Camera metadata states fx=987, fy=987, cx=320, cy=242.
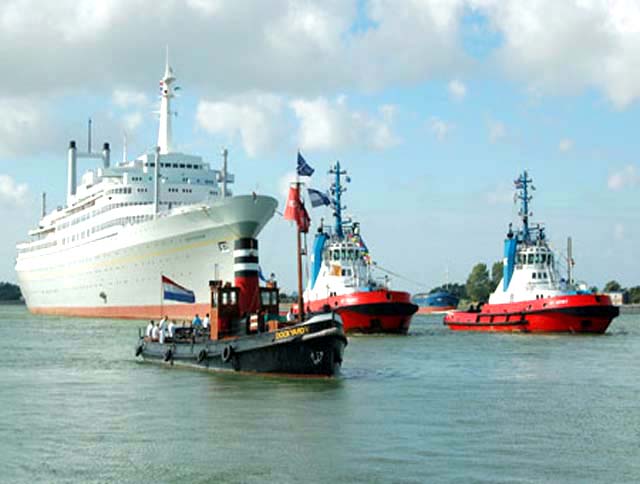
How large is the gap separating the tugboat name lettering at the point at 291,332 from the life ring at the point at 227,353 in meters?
2.42

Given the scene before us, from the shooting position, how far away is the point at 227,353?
31328 millimetres

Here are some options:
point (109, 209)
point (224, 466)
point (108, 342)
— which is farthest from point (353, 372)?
point (109, 209)

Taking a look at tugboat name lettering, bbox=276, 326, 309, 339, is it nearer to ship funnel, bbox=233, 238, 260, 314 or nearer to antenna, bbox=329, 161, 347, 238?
ship funnel, bbox=233, 238, 260, 314

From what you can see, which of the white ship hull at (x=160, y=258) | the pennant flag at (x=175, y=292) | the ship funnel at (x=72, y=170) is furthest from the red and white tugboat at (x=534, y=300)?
the ship funnel at (x=72, y=170)

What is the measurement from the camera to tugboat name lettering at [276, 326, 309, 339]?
28.8 m

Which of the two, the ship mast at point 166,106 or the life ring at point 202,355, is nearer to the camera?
the life ring at point 202,355

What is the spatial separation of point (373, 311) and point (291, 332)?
95.2 feet

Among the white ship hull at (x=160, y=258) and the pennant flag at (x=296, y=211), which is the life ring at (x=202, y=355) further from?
the white ship hull at (x=160, y=258)

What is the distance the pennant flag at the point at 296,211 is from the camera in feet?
102

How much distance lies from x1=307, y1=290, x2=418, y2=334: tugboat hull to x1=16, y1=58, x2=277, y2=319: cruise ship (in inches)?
302

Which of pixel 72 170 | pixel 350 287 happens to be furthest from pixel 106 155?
pixel 350 287

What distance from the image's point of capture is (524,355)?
140 feet

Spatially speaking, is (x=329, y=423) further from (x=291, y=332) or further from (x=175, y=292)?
(x=175, y=292)

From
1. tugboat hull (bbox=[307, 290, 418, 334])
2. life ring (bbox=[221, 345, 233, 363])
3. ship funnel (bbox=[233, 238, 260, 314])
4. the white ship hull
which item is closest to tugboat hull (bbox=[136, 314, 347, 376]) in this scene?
life ring (bbox=[221, 345, 233, 363])
